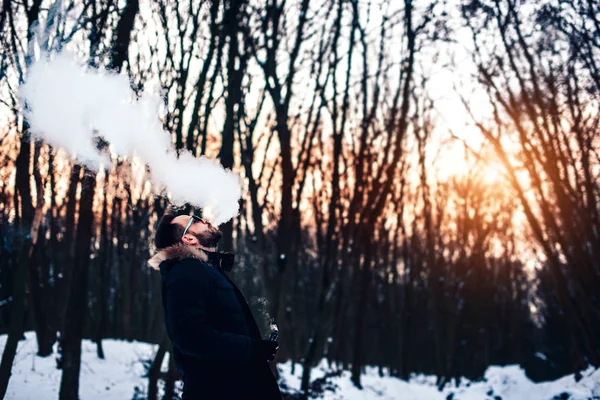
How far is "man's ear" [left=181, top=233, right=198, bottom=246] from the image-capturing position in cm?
334

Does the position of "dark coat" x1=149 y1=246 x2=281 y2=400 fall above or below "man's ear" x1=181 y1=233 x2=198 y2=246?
below

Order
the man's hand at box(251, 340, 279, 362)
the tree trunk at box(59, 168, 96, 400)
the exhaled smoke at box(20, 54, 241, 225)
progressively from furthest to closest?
the tree trunk at box(59, 168, 96, 400) → the exhaled smoke at box(20, 54, 241, 225) → the man's hand at box(251, 340, 279, 362)

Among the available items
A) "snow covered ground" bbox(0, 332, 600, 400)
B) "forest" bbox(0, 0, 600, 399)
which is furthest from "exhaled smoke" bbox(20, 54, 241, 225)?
"snow covered ground" bbox(0, 332, 600, 400)

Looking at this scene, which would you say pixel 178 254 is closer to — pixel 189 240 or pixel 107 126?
pixel 189 240

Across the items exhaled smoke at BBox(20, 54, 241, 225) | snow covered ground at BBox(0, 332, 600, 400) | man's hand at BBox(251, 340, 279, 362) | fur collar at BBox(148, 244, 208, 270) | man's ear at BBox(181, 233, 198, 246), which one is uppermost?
exhaled smoke at BBox(20, 54, 241, 225)

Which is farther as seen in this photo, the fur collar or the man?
the fur collar

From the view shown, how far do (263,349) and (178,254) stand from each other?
72 cm

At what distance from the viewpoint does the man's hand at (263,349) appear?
3.05 meters

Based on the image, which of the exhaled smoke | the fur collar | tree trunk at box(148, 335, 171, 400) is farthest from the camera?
tree trunk at box(148, 335, 171, 400)

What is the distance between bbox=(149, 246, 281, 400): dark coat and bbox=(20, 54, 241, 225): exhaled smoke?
1340 mm

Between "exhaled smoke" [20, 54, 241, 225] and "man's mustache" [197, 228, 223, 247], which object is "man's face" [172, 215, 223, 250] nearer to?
"man's mustache" [197, 228, 223, 247]

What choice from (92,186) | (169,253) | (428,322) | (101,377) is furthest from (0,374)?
(428,322)

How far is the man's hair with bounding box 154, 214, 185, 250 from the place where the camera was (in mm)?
3376

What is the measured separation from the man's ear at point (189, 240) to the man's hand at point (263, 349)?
2.27 ft
